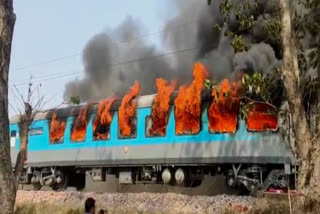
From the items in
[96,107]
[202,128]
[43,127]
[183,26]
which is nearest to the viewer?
[202,128]

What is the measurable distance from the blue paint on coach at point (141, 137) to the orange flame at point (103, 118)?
8.3 inches

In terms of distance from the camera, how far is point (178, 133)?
16.1 meters

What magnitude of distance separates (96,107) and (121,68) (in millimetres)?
7712

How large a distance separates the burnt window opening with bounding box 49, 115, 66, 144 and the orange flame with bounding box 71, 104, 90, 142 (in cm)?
76

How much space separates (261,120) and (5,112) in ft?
25.3

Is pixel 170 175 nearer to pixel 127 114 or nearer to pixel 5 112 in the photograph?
pixel 127 114

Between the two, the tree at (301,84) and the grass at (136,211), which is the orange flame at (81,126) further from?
the tree at (301,84)

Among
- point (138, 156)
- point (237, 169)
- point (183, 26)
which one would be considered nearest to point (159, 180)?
point (138, 156)

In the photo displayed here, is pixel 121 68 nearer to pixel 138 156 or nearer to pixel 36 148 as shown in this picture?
pixel 36 148

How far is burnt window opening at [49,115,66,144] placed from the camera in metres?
20.6

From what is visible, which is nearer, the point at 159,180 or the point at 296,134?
the point at 296,134

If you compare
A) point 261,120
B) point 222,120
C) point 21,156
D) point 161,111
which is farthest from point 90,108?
point 21,156

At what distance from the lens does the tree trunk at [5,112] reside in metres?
7.91

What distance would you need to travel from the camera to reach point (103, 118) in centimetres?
1866
